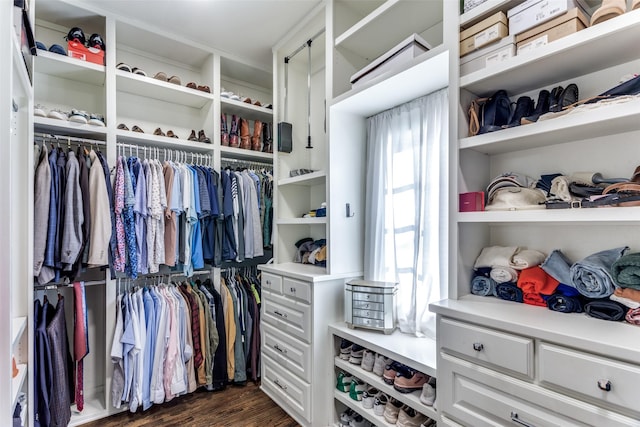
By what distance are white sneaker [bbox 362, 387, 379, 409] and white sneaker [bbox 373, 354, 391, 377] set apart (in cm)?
15

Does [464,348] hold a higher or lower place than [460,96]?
lower

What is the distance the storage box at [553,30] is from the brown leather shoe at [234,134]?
7.19ft

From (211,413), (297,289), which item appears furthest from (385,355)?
(211,413)

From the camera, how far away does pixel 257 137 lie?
9.82 feet

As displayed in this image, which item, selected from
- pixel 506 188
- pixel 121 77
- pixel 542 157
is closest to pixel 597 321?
pixel 506 188

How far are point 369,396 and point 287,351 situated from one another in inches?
24.9

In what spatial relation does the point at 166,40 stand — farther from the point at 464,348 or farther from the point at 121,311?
the point at 464,348

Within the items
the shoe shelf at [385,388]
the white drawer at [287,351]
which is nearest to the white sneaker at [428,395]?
the shoe shelf at [385,388]

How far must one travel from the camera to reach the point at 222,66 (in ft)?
9.61

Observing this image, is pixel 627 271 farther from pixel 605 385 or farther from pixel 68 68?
pixel 68 68

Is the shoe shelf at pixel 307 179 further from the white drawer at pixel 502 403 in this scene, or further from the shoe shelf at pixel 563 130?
the white drawer at pixel 502 403

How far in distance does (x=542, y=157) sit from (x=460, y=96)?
1.43 feet

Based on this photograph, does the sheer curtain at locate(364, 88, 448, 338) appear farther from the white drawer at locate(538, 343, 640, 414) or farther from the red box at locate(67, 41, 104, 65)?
the red box at locate(67, 41, 104, 65)

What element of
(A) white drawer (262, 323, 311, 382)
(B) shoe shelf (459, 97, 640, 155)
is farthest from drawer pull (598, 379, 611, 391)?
(A) white drawer (262, 323, 311, 382)
